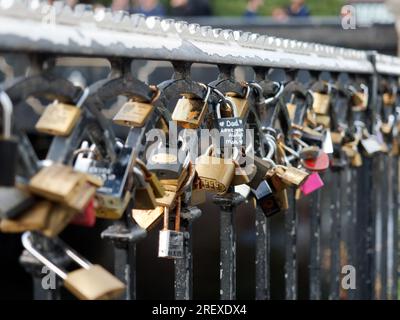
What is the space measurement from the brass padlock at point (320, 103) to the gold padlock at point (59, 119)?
130 centimetres

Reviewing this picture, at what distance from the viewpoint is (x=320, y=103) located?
7.71 ft

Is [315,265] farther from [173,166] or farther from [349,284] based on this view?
[173,166]

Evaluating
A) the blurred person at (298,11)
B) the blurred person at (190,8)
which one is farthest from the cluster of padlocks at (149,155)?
the blurred person at (190,8)

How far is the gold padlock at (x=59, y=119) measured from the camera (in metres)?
1.11

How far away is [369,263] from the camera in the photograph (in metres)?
3.10

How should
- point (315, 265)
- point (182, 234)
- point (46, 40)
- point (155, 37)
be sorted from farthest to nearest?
1. point (315, 265)
2. point (182, 234)
3. point (155, 37)
4. point (46, 40)

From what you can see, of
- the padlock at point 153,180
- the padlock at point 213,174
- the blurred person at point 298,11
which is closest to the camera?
the padlock at point 153,180

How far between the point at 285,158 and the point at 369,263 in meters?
1.22

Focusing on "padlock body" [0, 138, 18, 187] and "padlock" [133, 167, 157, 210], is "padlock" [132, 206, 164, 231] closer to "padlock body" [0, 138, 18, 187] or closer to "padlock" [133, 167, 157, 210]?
"padlock" [133, 167, 157, 210]

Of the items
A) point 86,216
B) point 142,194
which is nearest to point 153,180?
point 142,194

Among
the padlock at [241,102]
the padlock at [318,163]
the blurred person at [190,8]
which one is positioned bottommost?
the padlock at [318,163]

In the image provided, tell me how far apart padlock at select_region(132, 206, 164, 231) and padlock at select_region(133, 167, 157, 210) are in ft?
0.52

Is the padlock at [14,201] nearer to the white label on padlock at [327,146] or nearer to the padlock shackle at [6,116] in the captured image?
the padlock shackle at [6,116]

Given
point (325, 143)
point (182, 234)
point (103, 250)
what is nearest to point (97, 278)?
point (182, 234)
